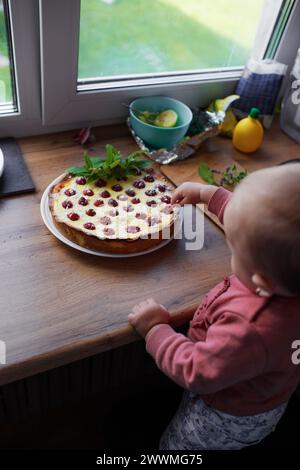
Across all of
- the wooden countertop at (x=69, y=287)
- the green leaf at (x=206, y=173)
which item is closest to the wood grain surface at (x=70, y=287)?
the wooden countertop at (x=69, y=287)

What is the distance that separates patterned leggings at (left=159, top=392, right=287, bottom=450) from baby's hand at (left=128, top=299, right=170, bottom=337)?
222 mm

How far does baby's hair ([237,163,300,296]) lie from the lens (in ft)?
1.62

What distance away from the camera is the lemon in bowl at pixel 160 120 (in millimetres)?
1011

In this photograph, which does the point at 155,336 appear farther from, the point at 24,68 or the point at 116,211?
the point at 24,68

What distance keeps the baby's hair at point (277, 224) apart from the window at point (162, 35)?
636mm

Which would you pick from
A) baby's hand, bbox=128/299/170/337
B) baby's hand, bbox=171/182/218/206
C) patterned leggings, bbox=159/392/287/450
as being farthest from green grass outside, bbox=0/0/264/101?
patterned leggings, bbox=159/392/287/450

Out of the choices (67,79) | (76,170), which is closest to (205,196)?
(76,170)

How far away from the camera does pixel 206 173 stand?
1.00m

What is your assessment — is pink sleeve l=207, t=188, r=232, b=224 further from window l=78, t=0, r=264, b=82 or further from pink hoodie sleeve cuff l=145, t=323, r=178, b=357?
window l=78, t=0, r=264, b=82

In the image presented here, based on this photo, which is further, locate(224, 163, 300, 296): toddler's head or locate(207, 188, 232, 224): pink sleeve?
locate(207, 188, 232, 224): pink sleeve

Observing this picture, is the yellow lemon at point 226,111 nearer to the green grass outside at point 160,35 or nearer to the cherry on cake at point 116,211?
the green grass outside at point 160,35

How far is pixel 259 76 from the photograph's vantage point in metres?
1.17

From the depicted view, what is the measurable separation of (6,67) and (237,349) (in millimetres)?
782
